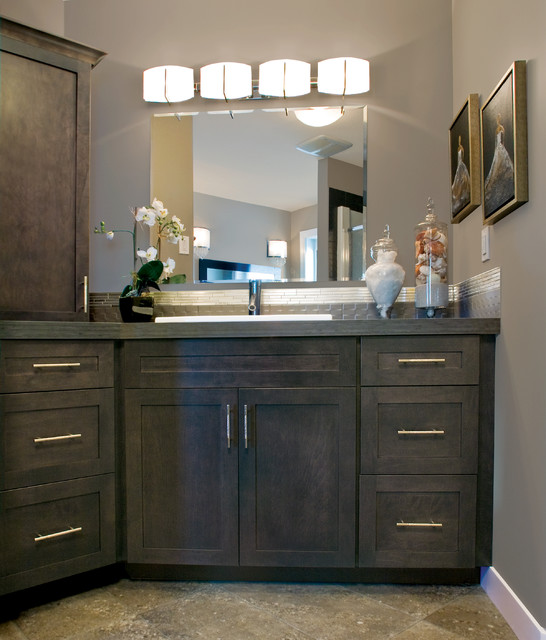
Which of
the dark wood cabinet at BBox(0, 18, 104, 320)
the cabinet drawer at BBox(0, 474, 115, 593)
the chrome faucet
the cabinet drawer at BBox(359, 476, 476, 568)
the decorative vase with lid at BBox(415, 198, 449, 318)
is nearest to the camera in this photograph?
the cabinet drawer at BBox(0, 474, 115, 593)

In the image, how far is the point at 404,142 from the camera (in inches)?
85.4

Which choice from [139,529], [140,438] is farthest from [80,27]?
[139,529]

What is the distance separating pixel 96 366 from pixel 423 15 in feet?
6.38

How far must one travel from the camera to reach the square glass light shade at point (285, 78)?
7.16 ft

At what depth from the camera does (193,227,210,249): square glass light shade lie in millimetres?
2270

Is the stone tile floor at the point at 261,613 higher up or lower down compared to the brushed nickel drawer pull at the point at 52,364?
lower down

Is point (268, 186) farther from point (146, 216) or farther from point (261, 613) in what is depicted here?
point (261, 613)

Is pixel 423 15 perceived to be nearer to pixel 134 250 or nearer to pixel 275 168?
pixel 275 168

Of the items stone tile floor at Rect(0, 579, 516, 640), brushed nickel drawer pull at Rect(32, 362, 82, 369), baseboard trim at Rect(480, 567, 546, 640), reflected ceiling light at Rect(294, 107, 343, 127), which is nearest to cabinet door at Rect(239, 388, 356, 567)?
stone tile floor at Rect(0, 579, 516, 640)

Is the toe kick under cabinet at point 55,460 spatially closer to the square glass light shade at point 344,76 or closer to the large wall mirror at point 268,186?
the large wall mirror at point 268,186

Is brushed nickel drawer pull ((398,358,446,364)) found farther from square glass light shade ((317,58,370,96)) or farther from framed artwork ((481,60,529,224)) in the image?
square glass light shade ((317,58,370,96))

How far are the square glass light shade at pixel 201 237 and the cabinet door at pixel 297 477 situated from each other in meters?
0.88

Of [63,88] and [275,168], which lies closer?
[63,88]

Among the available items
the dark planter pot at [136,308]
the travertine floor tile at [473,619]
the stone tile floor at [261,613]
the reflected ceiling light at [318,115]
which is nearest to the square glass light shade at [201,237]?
the dark planter pot at [136,308]
